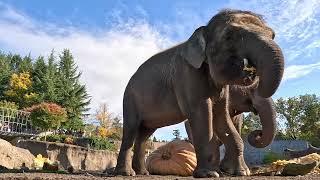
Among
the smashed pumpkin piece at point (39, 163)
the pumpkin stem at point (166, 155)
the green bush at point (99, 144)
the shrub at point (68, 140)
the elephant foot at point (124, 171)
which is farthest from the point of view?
Result: the green bush at point (99, 144)

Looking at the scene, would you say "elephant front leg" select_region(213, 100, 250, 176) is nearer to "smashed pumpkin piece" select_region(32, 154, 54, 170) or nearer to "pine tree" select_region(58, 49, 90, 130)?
"smashed pumpkin piece" select_region(32, 154, 54, 170)

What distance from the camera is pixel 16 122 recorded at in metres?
30.8

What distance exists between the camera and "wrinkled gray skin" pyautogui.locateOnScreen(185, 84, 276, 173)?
20.2 ft

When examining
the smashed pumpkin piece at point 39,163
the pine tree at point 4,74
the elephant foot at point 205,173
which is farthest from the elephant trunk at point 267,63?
the pine tree at point 4,74

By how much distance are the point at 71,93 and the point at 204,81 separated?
38780 mm

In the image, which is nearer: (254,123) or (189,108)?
(189,108)

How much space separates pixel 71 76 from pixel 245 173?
43207 millimetres

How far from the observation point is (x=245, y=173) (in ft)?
20.2

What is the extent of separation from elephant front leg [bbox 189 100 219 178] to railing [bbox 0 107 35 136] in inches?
975

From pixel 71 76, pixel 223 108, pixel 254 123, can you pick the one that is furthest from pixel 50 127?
pixel 223 108

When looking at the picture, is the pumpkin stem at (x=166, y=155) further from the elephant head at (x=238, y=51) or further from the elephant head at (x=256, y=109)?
the elephant head at (x=238, y=51)

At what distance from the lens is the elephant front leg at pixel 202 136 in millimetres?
5402

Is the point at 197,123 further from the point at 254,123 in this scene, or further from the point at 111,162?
the point at 254,123

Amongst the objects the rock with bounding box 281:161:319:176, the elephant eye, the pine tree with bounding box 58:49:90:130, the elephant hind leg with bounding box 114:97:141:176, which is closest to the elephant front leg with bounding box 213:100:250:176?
the rock with bounding box 281:161:319:176
